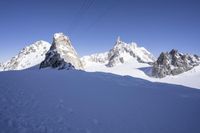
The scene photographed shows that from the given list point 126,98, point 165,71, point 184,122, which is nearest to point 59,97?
point 126,98

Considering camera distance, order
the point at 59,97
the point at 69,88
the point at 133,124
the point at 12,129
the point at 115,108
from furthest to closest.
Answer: the point at 69,88
the point at 59,97
the point at 115,108
the point at 133,124
the point at 12,129

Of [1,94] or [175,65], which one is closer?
[1,94]

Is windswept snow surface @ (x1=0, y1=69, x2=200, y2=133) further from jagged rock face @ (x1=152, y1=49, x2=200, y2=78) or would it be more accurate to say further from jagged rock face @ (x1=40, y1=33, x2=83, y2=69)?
jagged rock face @ (x1=152, y1=49, x2=200, y2=78)

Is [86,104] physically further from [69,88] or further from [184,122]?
[184,122]

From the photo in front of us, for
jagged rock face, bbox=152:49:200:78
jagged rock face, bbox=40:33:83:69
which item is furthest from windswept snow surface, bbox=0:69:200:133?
jagged rock face, bbox=152:49:200:78

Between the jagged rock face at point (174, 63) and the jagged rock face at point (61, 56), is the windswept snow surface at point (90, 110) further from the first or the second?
the jagged rock face at point (174, 63)

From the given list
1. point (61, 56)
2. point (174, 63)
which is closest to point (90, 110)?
point (61, 56)

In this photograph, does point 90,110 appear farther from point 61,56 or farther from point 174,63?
point 174,63
